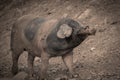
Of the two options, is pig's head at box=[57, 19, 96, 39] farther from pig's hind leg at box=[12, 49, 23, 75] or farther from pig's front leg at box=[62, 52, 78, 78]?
pig's hind leg at box=[12, 49, 23, 75]

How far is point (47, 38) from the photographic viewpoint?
604 centimetres

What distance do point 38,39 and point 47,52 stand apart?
369mm

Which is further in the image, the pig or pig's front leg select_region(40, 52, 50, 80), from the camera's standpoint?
pig's front leg select_region(40, 52, 50, 80)

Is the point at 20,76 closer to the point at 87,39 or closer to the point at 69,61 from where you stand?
the point at 69,61

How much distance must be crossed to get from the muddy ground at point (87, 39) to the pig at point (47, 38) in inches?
24.0

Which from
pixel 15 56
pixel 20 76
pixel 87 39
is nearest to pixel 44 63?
pixel 20 76

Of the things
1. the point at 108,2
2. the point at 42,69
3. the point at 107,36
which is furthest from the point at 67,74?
the point at 108,2

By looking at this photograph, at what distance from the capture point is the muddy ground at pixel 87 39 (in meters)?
7.01

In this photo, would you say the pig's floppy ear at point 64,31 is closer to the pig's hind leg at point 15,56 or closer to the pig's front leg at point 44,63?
the pig's front leg at point 44,63

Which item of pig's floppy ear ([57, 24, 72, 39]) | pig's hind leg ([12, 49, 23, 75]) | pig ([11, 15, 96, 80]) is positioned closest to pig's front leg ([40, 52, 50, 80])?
pig ([11, 15, 96, 80])

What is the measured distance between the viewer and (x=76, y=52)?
27.2 feet

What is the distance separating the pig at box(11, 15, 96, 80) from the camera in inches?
228

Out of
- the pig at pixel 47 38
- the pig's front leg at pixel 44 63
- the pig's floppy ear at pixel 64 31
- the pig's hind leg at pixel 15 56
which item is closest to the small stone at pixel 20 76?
the pig at pixel 47 38

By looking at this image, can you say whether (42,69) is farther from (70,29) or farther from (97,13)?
(97,13)
